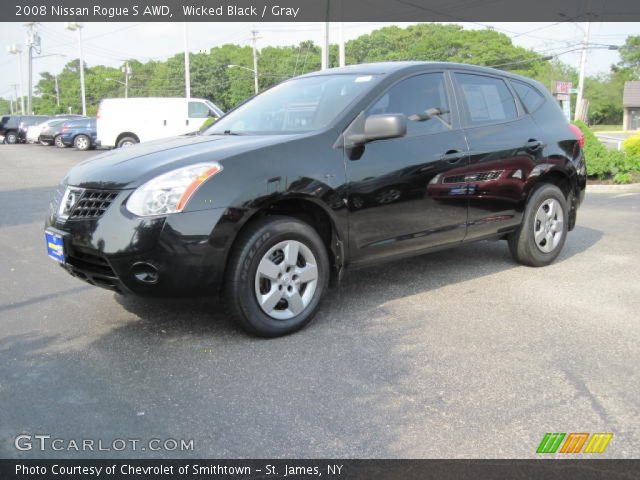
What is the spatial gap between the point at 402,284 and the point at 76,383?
2770mm

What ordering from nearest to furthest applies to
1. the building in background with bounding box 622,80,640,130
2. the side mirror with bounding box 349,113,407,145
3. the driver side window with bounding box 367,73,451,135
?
the side mirror with bounding box 349,113,407,145
the driver side window with bounding box 367,73,451,135
the building in background with bounding box 622,80,640,130

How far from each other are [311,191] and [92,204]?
134 cm

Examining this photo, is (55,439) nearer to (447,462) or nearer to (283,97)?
(447,462)

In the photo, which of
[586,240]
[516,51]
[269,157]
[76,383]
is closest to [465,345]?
[269,157]

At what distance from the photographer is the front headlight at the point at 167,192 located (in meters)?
3.56

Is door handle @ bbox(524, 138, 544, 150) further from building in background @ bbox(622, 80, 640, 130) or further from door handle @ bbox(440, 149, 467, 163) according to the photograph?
building in background @ bbox(622, 80, 640, 130)

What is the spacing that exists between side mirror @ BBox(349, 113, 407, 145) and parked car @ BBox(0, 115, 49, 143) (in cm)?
3627

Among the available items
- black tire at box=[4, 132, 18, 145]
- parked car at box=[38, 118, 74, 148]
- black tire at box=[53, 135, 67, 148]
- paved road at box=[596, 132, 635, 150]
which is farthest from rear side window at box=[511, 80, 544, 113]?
black tire at box=[4, 132, 18, 145]

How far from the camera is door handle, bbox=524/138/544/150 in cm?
541

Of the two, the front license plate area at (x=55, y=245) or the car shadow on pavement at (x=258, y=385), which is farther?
the front license plate area at (x=55, y=245)

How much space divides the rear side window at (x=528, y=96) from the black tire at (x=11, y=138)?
3727 centimetres

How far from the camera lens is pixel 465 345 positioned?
3.84 meters

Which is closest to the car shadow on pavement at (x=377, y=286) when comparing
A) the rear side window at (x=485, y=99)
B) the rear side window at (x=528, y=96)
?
the rear side window at (x=485, y=99)

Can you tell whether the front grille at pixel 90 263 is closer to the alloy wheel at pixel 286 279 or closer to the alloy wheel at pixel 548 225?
the alloy wheel at pixel 286 279
